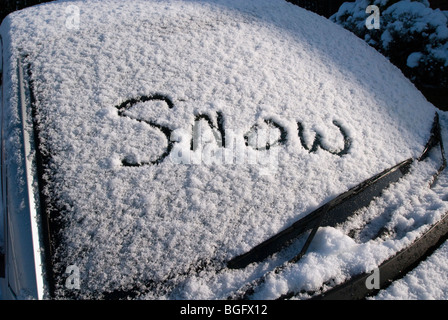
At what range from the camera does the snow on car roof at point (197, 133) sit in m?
1.21

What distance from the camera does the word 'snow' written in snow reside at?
139 cm

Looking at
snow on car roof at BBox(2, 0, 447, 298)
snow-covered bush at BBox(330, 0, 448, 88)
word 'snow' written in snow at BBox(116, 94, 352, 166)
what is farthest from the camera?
snow-covered bush at BBox(330, 0, 448, 88)

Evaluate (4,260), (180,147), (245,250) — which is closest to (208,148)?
(180,147)

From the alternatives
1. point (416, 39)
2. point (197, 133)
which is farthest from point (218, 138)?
point (416, 39)

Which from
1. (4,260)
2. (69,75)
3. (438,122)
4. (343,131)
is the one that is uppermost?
(438,122)

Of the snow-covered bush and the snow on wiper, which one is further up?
the snow-covered bush

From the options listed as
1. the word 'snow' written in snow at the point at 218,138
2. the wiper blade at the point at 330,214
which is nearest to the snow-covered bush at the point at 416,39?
the wiper blade at the point at 330,214

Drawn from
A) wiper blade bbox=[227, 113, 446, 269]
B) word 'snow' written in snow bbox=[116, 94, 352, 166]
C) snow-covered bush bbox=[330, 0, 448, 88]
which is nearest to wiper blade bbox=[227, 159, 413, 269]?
wiper blade bbox=[227, 113, 446, 269]

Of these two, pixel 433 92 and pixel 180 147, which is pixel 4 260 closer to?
pixel 180 147

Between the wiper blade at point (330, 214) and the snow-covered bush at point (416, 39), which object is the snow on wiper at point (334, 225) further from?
the snow-covered bush at point (416, 39)

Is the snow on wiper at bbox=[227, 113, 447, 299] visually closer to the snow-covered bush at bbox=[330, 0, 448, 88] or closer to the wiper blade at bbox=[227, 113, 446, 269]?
the wiper blade at bbox=[227, 113, 446, 269]
